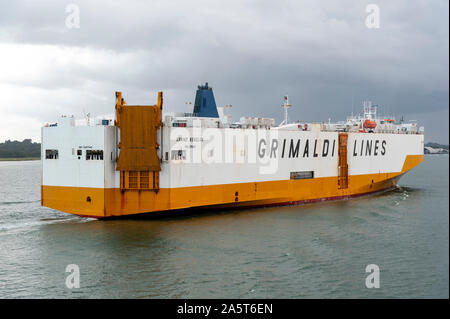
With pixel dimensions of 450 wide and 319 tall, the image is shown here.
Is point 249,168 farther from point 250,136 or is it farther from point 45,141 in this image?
point 45,141

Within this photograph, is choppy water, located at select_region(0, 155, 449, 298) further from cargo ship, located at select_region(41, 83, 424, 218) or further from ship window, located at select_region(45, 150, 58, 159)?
ship window, located at select_region(45, 150, 58, 159)

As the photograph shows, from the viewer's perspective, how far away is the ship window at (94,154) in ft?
69.4

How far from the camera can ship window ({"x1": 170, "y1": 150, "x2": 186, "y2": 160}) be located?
2183 centimetres

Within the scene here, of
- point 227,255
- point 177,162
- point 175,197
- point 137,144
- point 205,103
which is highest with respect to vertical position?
point 205,103

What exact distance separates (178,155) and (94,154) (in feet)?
13.9

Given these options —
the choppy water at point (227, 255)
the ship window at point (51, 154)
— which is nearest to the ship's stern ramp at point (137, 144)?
the choppy water at point (227, 255)

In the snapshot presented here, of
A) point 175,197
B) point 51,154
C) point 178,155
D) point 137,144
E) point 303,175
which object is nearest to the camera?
point 137,144

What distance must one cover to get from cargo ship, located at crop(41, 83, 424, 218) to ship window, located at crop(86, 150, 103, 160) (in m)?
0.05

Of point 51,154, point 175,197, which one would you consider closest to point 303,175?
point 175,197

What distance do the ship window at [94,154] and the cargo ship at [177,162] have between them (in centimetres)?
5

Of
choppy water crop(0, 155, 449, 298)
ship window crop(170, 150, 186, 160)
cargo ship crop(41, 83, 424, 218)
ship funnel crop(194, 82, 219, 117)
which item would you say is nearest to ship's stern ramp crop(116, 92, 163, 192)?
cargo ship crop(41, 83, 424, 218)

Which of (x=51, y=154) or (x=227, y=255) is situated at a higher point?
(x=51, y=154)

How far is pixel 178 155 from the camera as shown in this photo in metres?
22.0

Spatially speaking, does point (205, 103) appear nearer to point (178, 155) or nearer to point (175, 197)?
point (178, 155)
